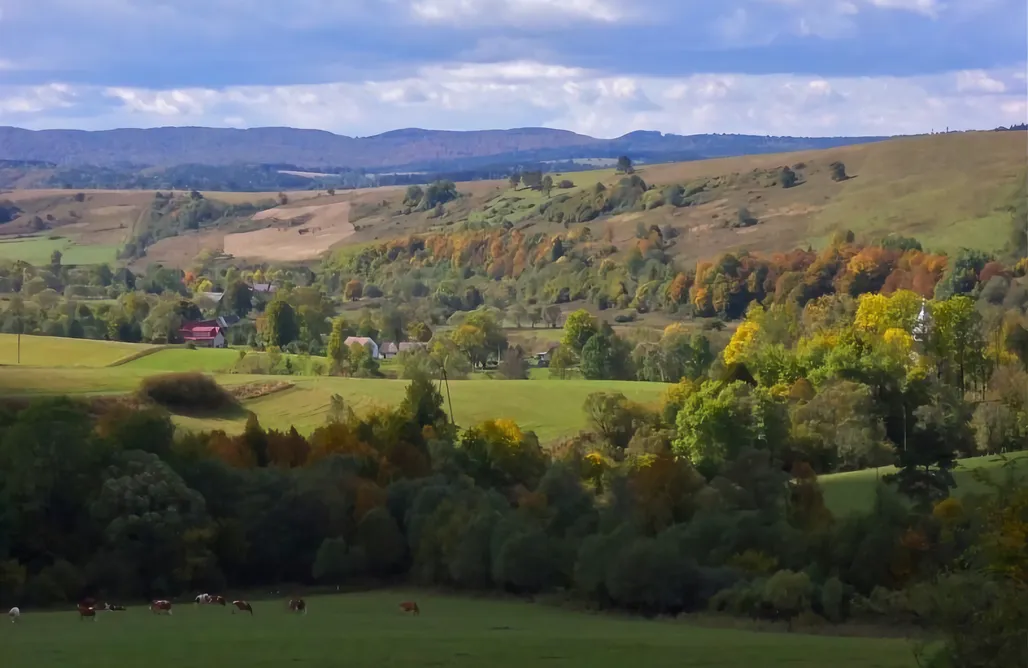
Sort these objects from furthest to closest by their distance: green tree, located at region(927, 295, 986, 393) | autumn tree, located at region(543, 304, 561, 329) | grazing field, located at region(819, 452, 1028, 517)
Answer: autumn tree, located at region(543, 304, 561, 329)
green tree, located at region(927, 295, 986, 393)
grazing field, located at region(819, 452, 1028, 517)

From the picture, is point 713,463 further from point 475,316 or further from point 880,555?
point 475,316

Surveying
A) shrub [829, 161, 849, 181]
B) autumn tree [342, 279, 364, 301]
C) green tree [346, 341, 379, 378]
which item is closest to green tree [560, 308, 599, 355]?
green tree [346, 341, 379, 378]

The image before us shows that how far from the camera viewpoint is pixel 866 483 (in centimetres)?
5756

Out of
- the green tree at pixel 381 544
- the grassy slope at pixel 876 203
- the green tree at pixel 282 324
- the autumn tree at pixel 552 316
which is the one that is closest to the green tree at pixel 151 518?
the green tree at pixel 381 544

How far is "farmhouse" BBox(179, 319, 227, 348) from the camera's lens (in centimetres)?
11875

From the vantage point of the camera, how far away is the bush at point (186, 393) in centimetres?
7481

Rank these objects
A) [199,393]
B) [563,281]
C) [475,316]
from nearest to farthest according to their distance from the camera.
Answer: [199,393], [475,316], [563,281]

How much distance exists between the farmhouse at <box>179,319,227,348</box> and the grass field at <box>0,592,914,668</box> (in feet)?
278

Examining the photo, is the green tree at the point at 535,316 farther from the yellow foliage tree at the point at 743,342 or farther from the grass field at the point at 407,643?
the grass field at the point at 407,643

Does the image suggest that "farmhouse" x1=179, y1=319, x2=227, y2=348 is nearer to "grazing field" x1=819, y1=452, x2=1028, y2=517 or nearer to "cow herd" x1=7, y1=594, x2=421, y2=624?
"grazing field" x1=819, y1=452, x2=1028, y2=517

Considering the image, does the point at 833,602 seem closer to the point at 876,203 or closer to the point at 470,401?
the point at 470,401

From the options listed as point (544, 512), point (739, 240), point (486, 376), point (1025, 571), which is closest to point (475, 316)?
point (486, 376)

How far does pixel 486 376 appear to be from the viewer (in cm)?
9869

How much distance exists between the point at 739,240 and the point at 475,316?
5708 centimetres
